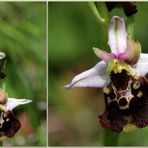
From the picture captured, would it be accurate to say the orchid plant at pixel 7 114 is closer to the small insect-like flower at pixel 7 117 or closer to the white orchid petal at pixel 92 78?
the small insect-like flower at pixel 7 117

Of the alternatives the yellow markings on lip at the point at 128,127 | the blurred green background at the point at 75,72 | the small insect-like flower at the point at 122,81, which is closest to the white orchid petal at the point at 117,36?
the small insect-like flower at the point at 122,81

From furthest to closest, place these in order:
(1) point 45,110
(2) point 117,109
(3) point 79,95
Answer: (3) point 79,95 < (1) point 45,110 < (2) point 117,109

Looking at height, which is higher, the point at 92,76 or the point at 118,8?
the point at 118,8

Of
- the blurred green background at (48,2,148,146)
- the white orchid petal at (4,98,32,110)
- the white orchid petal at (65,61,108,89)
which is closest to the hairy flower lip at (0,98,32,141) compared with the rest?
the white orchid petal at (4,98,32,110)

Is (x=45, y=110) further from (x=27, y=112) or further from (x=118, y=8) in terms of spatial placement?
(x=118, y=8)

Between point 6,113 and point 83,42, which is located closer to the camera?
point 6,113

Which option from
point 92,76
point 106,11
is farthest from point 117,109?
point 106,11
